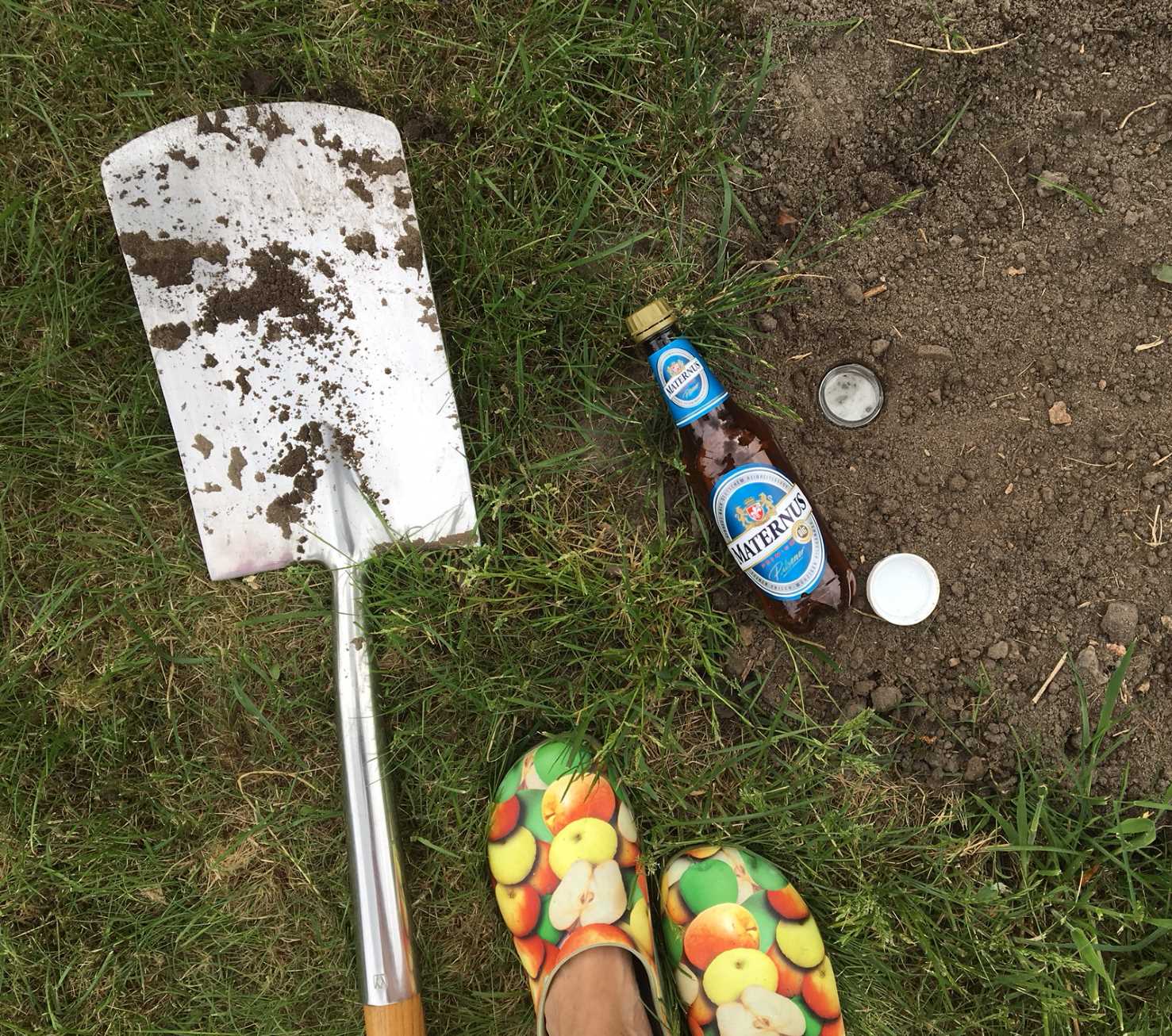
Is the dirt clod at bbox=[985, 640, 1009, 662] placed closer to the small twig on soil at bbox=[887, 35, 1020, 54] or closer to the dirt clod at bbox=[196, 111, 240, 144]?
the small twig on soil at bbox=[887, 35, 1020, 54]

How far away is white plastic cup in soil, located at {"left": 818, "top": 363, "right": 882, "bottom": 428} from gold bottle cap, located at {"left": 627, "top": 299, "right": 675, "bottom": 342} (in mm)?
423

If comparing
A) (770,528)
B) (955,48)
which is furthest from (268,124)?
(955,48)

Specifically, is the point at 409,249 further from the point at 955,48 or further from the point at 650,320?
the point at 955,48

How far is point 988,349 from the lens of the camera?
6.44ft

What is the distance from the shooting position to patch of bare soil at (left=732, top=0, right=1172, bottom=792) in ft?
6.35

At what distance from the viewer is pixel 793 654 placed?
1969 mm

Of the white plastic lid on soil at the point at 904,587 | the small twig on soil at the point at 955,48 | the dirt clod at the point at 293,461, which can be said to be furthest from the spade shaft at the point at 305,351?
A: the small twig on soil at the point at 955,48

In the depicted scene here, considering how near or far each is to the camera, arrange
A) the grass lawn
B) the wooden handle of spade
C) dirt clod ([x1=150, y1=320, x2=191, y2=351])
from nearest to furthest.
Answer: the wooden handle of spade < dirt clod ([x1=150, y1=320, x2=191, y2=351]) < the grass lawn

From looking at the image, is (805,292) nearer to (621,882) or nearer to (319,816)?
(621,882)

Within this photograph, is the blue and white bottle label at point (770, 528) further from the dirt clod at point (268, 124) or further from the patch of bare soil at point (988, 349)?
the dirt clod at point (268, 124)

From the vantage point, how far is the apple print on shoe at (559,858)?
1941mm

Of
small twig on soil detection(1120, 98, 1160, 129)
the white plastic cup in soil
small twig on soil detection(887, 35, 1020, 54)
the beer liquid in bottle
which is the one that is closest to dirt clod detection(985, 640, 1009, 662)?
the beer liquid in bottle

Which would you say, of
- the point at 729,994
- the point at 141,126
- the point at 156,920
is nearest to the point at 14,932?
the point at 156,920

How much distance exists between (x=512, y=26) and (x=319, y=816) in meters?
1.80
